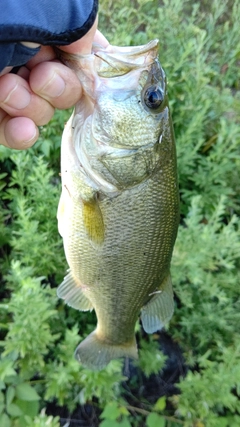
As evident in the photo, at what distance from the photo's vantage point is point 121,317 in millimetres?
1552

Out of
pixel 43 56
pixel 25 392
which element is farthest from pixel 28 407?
A: pixel 43 56

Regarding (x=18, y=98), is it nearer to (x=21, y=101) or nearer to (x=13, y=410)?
(x=21, y=101)

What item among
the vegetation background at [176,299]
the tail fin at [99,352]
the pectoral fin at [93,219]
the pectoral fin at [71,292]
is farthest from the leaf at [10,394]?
the pectoral fin at [93,219]

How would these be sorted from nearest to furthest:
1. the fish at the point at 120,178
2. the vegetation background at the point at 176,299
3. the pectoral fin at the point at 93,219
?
the fish at the point at 120,178 < the pectoral fin at the point at 93,219 < the vegetation background at the point at 176,299

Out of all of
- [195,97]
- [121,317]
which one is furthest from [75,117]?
[195,97]

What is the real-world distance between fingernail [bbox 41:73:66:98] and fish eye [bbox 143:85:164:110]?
24 centimetres

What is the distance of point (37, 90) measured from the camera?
1.02 m

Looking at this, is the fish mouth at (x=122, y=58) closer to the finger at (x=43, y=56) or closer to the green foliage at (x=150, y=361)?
the finger at (x=43, y=56)

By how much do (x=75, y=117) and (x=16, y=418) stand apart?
4.20ft

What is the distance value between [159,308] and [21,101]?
0.91m

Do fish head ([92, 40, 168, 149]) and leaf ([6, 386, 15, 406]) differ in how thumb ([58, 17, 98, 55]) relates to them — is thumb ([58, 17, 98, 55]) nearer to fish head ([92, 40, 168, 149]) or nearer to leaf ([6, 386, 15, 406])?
fish head ([92, 40, 168, 149])

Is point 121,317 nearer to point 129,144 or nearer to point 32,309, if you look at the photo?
point 32,309

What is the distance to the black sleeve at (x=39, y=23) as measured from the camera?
789mm

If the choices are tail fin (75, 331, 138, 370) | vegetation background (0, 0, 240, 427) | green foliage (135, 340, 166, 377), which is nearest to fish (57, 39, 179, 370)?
A: tail fin (75, 331, 138, 370)
